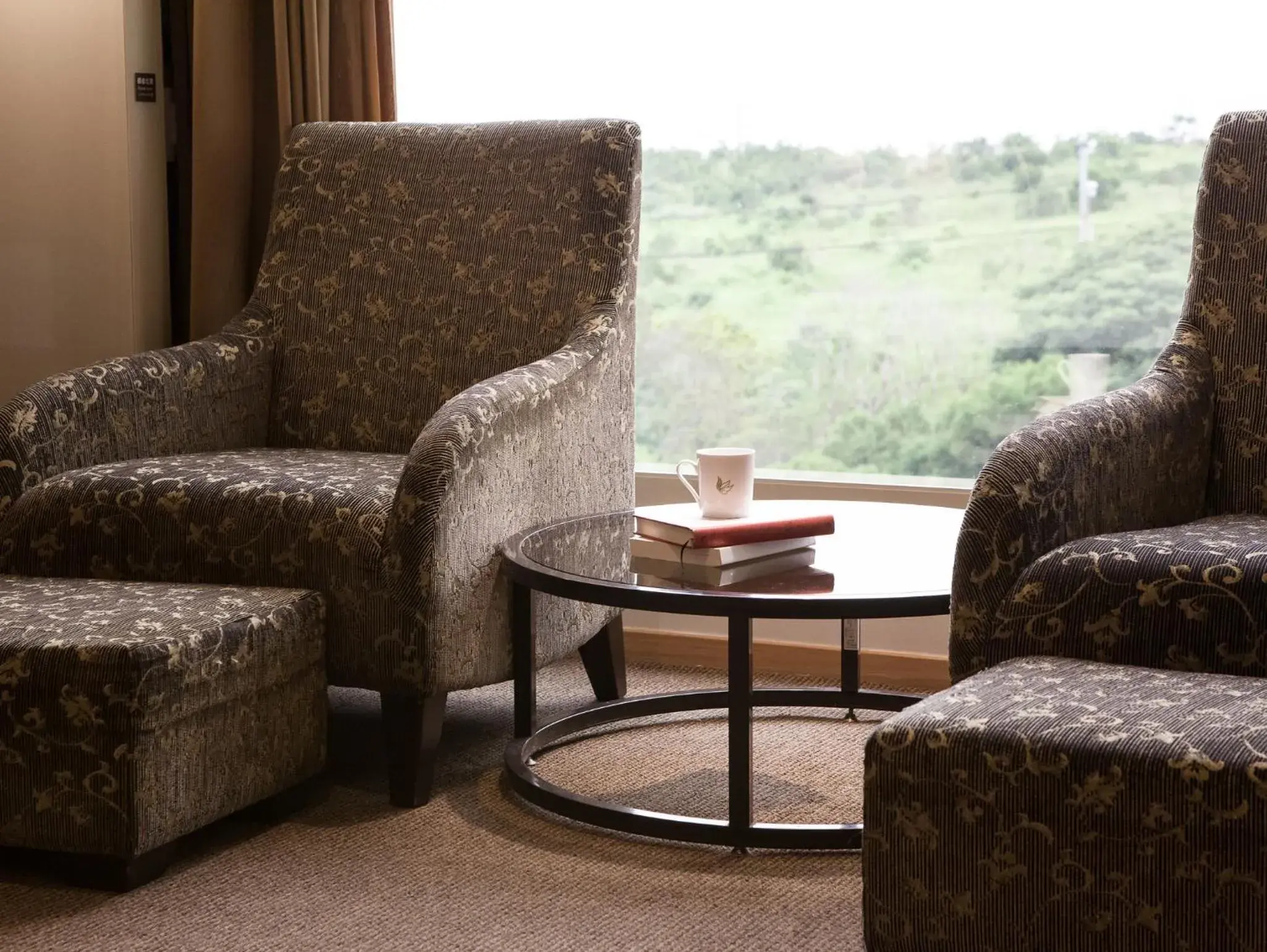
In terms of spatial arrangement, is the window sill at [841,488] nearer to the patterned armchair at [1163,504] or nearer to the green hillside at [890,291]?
the green hillside at [890,291]

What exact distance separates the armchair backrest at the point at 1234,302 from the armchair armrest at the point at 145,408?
1.65 metres

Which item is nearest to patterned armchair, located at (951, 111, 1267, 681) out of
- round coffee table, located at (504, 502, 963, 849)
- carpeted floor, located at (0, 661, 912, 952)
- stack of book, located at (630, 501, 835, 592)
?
round coffee table, located at (504, 502, 963, 849)

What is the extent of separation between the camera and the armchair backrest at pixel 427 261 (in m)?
2.88

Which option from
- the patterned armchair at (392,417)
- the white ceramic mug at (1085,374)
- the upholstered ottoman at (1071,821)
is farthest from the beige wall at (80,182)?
the upholstered ottoman at (1071,821)

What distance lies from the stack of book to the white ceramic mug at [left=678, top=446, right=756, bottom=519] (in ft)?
0.06

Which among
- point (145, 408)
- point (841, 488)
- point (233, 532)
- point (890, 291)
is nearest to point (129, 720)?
point (233, 532)

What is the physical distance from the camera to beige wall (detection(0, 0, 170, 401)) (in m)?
3.33

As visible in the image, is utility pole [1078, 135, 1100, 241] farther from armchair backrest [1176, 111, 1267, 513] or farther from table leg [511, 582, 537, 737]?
table leg [511, 582, 537, 737]

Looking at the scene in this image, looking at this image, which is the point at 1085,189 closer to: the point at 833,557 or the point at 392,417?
the point at 833,557

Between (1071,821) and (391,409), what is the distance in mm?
1745

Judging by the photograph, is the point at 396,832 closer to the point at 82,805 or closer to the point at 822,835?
the point at 82,805

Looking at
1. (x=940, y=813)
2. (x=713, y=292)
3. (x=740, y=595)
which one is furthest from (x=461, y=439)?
(x=713, y=292)

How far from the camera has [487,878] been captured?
2.08 meters

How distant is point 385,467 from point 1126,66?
1.59m
